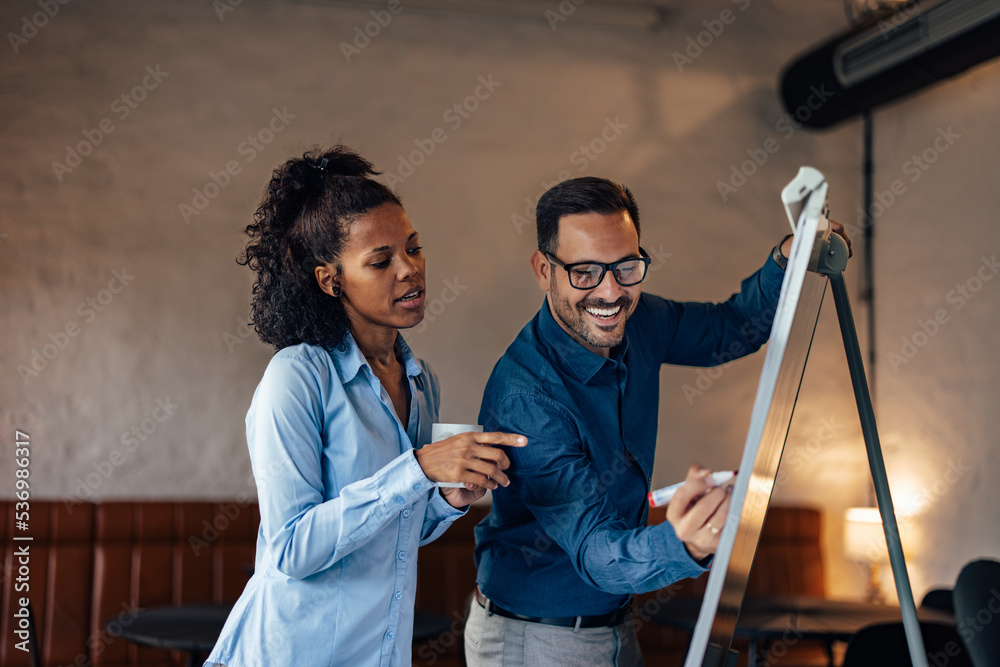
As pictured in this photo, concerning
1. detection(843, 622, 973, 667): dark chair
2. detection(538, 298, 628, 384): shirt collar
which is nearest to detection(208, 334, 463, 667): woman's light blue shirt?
detection(538, 298, 628, 384): shirt collar

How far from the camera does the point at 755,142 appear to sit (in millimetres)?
4992

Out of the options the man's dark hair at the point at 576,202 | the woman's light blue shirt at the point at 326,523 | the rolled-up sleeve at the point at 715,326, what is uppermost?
the man's dark hair at the point at 576,202

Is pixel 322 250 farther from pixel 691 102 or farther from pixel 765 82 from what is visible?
pixel 765 82

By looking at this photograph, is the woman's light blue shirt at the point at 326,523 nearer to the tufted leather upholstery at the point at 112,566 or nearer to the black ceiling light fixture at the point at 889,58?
the tufted leather upholstery at the point at 112,566

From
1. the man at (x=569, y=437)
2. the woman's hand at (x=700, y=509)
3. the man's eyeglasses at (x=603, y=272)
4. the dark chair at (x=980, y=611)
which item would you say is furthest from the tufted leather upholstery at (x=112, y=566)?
the woman's hand at (x=700, y=509)

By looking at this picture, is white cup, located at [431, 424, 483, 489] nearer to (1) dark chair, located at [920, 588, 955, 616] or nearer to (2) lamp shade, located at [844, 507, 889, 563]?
(1) dark chair, located at [920, 588, 955, 616]

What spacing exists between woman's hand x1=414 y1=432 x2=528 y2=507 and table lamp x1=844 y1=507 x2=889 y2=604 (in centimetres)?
367

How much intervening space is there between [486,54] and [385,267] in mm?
3397

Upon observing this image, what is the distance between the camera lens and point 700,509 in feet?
3.75

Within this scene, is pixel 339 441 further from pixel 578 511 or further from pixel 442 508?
pixel 578 511

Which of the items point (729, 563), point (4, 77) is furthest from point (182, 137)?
point (729, 563)

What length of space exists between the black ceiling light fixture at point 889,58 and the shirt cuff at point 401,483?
3317 millimetres

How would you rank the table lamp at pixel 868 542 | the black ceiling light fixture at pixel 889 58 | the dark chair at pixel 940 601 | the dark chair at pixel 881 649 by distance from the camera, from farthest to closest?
1. the table lamp at pixel 868 542
2. the dark chair at pixel 940 601
3. the black ceiling light fixture at pixel 889 58
4. the dark chair at pixel 881 649

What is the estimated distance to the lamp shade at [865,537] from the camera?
175 inches
